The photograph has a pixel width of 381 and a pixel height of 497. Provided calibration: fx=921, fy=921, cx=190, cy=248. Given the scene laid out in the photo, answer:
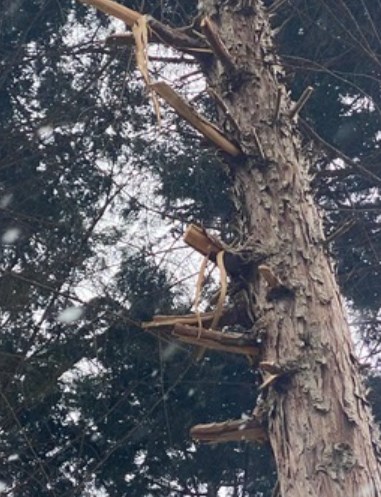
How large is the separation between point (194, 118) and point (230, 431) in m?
1.13

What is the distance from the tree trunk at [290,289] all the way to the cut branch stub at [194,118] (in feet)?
0.22

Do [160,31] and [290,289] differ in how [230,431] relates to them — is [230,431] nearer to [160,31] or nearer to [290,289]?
[290,289]

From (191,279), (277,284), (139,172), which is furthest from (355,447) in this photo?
(139,172)

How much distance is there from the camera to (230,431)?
3148 millimetres

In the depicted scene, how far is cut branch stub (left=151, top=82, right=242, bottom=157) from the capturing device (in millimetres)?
3250

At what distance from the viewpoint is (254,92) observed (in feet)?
12.4

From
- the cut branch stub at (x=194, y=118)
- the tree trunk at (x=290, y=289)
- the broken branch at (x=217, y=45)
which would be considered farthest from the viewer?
the broken branch at (x=217, y=45)

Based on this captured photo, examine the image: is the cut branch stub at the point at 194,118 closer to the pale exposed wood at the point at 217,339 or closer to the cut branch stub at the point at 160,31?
the cut branch stub at the point at 160,31

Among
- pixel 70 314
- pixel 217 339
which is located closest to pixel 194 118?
pixel 217 339

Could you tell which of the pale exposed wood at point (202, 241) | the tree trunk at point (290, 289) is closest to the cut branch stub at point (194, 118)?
the tree trunk at point (290, 289)

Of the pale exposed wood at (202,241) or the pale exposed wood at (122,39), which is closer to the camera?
the pale exposed wood at (202,241)

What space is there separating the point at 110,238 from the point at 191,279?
0.62 metres

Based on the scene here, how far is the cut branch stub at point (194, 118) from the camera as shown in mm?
3250

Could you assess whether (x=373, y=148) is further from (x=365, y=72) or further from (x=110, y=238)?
(x=110, y=238)
